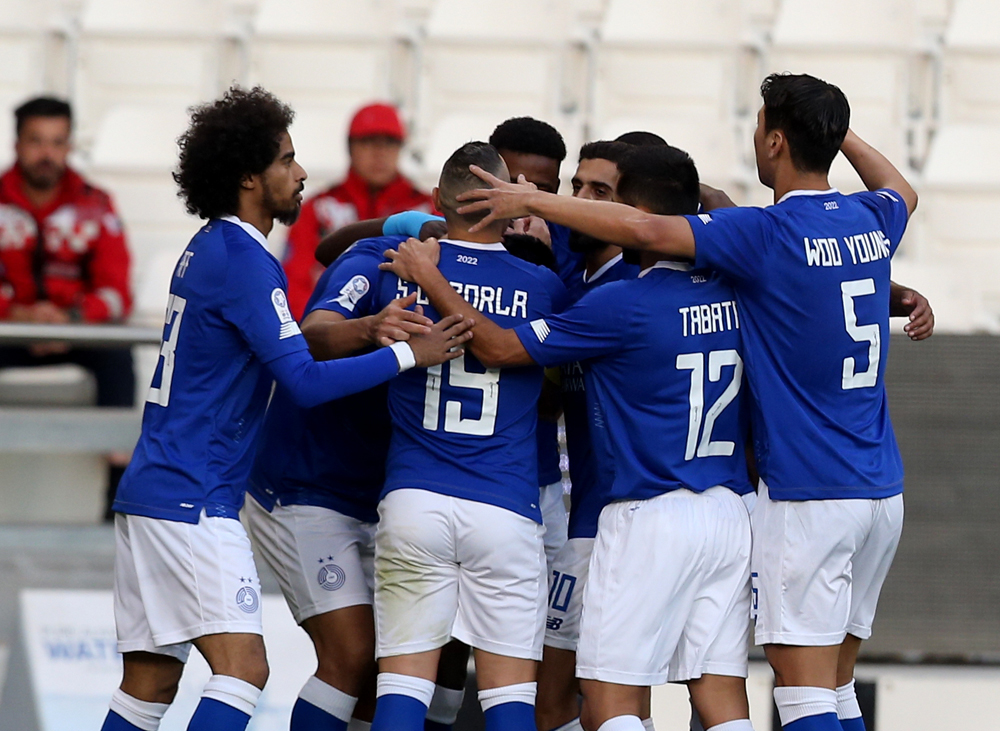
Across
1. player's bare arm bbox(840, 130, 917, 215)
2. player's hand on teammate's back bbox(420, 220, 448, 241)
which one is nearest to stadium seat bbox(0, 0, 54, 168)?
player's hand on teammate's back bbox(420, 220, 448, 241)

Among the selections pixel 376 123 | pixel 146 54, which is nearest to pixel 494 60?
pixel 376 123

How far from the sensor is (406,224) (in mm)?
3828

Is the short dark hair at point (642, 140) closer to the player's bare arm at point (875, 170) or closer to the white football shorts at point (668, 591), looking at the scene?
the player's bare arm at point (875, 170)

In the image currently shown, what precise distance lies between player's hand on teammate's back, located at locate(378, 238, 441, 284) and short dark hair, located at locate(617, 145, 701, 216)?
51 centimetres

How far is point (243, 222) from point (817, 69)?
539 centimetres

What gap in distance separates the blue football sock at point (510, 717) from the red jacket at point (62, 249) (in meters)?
3.79

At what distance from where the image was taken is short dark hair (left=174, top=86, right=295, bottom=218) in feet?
11.2

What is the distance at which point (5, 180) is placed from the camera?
6637mm

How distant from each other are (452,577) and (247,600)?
0.51 m

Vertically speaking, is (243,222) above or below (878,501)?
above

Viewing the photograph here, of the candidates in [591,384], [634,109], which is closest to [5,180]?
[634,109]

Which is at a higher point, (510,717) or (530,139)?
(530,139)

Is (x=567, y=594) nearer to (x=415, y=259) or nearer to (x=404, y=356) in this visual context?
(x=404, y=356)

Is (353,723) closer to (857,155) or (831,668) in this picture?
(831,668)
